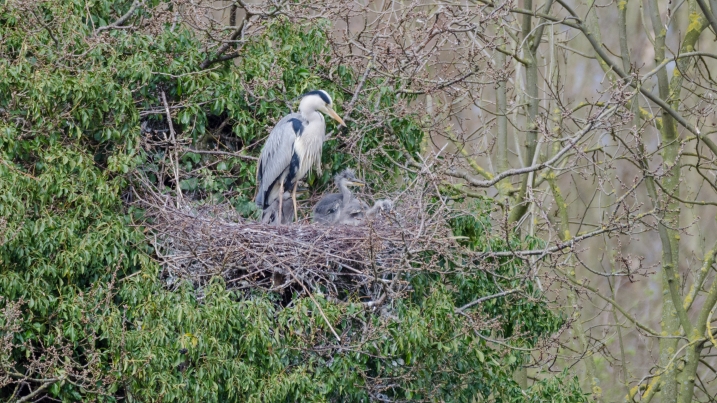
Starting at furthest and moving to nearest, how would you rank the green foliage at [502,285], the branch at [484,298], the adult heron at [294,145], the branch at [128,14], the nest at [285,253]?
the adult heron at [294,145], the branch at [128,14], the green foliage at [502,285], the branch at [484,298], the nest at [285,253]

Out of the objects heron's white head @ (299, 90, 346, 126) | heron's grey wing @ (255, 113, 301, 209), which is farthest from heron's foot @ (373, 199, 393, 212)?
heron's grey wing @ (255, 113, 301, 209)

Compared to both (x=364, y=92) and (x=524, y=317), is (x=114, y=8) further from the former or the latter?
(x=524, y=317)

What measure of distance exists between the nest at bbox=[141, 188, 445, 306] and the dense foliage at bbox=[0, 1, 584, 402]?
0.63 ft

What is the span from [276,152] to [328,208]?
0.66 meters

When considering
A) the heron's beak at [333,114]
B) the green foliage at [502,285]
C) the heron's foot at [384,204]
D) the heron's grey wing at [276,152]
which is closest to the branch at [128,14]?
the heron's grey wing at [276,152]

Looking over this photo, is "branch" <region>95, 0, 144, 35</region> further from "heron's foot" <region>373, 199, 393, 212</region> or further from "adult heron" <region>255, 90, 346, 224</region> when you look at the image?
"heron's foot" <region>373, 199, 393, 212</region>

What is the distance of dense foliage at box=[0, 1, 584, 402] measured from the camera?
645cm

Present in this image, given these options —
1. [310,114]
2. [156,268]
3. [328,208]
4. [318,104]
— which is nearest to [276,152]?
[310,114]

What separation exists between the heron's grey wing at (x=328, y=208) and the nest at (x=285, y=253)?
2.75 feet

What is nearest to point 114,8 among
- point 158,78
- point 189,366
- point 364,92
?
point 158,78

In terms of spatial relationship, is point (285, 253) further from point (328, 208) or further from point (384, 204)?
point (328, 208)

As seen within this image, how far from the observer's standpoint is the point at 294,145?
27.2 feet

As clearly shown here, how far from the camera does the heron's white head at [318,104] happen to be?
812cm

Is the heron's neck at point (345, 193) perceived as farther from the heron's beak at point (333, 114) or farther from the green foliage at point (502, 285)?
the green foliage at point (502, 285)
